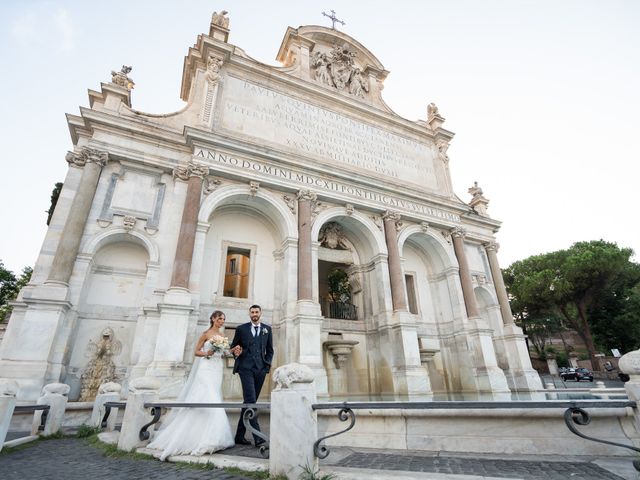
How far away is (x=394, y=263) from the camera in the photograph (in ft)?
46.7

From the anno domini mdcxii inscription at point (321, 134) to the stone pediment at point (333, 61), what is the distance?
2167 millimetres

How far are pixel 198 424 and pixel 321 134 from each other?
13.6 meters

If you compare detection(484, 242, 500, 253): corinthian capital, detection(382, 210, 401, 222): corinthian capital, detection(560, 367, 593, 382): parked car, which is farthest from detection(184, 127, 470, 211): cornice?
detection(560, 367, 593, 382): parked car

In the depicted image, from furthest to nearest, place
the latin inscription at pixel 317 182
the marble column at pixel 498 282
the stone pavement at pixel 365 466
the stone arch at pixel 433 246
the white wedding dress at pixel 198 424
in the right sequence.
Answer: the marble column at pixel 498 282, the stone arch at pixel 433 246, the latin inscription at pixel 317 182, the white wedding dress at pixel 198 424, the stone pavement at pixel 365 466

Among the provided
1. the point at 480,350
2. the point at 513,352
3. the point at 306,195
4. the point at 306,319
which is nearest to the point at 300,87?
the point at 306,195

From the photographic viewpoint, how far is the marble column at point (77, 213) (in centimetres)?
932

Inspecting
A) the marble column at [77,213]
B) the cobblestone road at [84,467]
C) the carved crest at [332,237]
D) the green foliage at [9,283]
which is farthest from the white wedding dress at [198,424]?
the green foliage at [9,283]

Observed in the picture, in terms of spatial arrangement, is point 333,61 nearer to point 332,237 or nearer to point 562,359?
point 332,237

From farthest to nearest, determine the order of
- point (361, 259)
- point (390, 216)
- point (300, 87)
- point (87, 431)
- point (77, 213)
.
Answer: point (300, 87)
point (361, 259)
point (390, 216)
point (77, 213)
point (87, 431)

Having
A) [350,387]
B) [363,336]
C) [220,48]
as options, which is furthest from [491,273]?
[220,48]

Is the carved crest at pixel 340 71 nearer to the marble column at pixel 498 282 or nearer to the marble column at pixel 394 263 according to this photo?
the marble column at pixel 394 263

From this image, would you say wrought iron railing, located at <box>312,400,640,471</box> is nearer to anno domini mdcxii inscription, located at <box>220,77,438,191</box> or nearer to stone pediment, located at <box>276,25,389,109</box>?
anno domini mdcxii inscription, located at <box>220,77,438,191</box>

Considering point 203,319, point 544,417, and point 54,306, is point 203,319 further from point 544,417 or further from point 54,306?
point 544,417

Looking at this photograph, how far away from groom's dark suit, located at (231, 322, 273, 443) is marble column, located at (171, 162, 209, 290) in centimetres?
528
